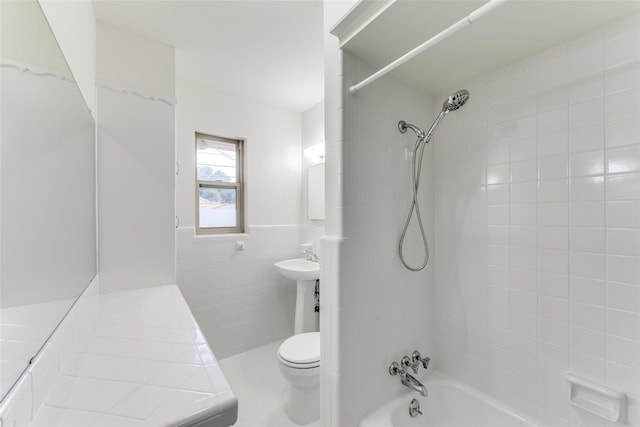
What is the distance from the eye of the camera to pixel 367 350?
1298mm

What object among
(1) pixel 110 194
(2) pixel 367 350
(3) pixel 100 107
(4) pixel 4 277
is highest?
(3) pixel 100 107

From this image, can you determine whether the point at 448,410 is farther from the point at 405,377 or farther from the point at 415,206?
the point at 415,206

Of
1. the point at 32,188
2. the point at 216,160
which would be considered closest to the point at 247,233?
the point at 216,160

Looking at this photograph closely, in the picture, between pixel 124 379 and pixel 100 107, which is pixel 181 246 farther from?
pixel 124 379

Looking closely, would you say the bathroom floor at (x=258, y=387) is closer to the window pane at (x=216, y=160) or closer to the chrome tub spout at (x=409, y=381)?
the chrome tub spout at (x=409, y=381)

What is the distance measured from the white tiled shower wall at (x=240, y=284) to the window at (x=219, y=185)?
208mm

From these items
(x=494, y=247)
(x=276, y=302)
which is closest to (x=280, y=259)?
(x=276, y=302)

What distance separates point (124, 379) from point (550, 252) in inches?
69.1

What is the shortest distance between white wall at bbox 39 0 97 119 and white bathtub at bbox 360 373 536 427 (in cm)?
204

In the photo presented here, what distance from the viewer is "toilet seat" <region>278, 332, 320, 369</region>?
165 cm

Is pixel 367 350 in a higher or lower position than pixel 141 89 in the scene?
lower

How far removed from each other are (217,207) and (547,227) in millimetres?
2513

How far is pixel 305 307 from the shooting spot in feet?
7.95

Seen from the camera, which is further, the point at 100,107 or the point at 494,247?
the point at 100,107
